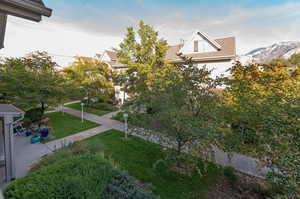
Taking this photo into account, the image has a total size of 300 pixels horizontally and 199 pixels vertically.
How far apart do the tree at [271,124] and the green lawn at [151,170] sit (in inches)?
70.1

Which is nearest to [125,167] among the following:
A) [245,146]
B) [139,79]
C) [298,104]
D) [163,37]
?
[245,146]

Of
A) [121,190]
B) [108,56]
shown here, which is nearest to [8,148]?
[121,190]

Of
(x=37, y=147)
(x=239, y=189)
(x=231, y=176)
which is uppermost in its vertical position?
(x=37, y=147)

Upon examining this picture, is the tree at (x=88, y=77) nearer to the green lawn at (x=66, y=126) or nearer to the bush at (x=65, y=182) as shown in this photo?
the green lawn at (x=66, y=126)

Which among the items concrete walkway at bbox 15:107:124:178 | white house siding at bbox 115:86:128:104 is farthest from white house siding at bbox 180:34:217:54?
concrete walkway at bbox 15:107:124:178

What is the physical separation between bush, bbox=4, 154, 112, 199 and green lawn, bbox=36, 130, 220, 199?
74.1 inches

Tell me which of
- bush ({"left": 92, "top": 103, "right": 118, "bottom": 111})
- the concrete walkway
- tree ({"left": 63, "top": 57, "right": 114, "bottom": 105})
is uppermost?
tree ({"left": 63, "top": 57, "right": 114, "bottom": 105})

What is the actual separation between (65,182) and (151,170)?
3.48 metres

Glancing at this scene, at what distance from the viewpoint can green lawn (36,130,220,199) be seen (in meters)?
4.55

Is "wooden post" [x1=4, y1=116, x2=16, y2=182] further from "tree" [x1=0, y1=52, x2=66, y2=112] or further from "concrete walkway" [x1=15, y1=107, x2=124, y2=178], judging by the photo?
"tree" [x1=0, y1=52, x2=66, y2=112]

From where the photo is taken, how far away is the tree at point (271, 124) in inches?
99.0

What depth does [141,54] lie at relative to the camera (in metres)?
12.1

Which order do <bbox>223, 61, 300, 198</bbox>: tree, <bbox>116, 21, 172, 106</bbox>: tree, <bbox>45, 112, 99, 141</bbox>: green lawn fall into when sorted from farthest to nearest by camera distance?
1. <bbox>116, 21, 172, 106</bbox>: tree
2. <bbox>45, 112, 99, 141</bbox>: green lawn
3. <bbox>223, 61, 300, 198</bbox>: tree

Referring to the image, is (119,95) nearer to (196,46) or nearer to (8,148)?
(196,46)
